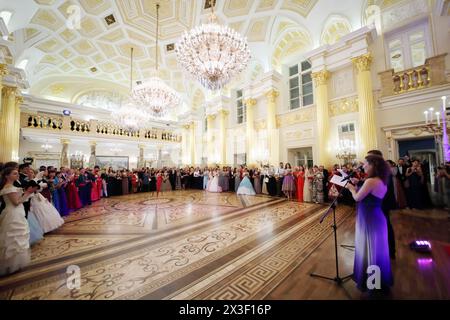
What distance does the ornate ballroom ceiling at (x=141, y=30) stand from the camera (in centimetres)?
736

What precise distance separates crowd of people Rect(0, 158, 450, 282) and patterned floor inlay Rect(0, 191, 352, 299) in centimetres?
42

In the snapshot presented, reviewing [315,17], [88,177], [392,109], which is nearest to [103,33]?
[88,177]

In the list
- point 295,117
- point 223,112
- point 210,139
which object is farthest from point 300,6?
point 210,139

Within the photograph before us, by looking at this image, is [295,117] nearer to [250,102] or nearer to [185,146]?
[250,102]

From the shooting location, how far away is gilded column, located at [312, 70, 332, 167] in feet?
25.0

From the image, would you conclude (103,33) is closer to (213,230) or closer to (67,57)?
(67,57)

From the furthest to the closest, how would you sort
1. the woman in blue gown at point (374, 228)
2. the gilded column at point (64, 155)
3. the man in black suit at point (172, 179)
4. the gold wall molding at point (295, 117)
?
the gilded column at point (64, 155), the man in black suit at point (172, 179), the gold wall molding at point (295, 117), the woman in blue gown at point (374, 228)

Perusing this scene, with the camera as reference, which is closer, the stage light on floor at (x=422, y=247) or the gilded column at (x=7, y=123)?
the stage light on floor at (x=422, y=247)

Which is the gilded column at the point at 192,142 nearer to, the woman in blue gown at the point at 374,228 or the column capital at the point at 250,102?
the column capital at the point at 250,102

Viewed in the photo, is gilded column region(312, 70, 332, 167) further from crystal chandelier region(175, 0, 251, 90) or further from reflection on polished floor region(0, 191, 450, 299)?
crystal chandelier region(175, 0, 251, 90)

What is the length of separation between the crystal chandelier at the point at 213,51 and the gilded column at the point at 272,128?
5.11m

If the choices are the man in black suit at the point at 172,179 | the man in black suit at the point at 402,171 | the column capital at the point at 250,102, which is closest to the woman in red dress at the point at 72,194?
the man in black suit at the point at 172,179

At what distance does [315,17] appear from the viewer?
307 inches
